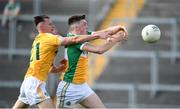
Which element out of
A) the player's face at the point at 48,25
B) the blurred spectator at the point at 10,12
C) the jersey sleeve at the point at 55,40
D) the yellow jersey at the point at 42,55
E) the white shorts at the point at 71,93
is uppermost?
the blurred spectator at the point at 10,12

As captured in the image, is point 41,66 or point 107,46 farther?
point 41,66

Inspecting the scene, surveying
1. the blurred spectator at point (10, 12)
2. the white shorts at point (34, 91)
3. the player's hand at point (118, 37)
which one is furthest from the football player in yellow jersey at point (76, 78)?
the blurred spectator at point (10, 12)

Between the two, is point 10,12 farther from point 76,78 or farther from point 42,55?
point 42,55

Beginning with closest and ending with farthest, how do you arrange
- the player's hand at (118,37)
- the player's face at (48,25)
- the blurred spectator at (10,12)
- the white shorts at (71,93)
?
the player's hand at (118,37) → the player's face at (48,25) → the white shorts at (71,93) → the blurred spectator at (10,12)

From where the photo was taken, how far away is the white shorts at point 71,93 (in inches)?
496

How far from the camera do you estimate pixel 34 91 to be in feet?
40.0

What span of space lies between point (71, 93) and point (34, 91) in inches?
27.4

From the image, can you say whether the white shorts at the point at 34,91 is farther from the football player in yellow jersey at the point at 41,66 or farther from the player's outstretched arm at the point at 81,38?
the player's outstretched arm at the point at 81,38

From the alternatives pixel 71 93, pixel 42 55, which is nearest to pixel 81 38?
pixel 42 55

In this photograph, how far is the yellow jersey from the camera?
40.2ft

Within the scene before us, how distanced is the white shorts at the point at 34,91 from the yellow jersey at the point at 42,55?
0.08 m

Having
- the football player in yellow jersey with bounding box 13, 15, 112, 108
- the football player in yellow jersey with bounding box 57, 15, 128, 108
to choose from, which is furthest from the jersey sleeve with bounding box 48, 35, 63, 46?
the football player in yellow jersey with bounding box 57, 15, 128, 108

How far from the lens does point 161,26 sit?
21656 mm

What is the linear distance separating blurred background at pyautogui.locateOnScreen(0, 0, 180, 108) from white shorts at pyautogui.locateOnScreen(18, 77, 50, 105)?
21.4 feet
